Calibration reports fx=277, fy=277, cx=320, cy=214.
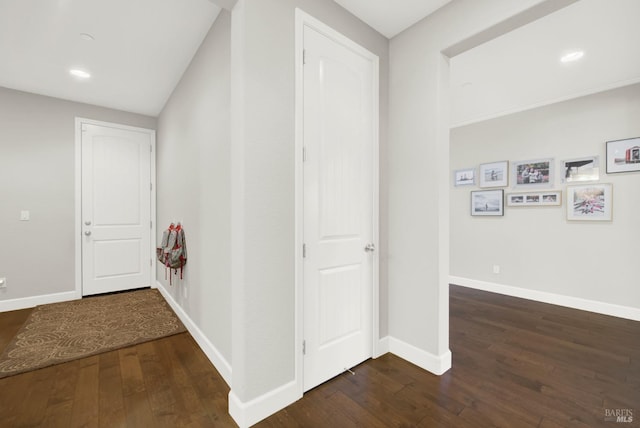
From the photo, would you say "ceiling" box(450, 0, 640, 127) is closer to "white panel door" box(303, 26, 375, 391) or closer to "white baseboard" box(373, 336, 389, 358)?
"white panel door" box(303, 26, 375, 391)

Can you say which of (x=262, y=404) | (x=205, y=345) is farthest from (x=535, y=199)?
(x=205, y=345)

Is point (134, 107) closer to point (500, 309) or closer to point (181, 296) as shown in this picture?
point (181, 296)

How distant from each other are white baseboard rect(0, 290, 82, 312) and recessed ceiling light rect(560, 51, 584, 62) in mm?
6370

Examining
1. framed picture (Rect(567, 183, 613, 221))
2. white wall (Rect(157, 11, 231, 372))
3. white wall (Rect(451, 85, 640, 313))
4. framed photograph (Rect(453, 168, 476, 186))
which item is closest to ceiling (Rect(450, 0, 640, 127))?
white wall (Rect(451, 85, 640, 313))

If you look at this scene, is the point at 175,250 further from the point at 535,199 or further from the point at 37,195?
the point at 535,199

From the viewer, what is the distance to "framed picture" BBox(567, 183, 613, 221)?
3.29m

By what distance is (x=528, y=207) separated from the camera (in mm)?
3891

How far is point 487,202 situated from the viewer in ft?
14.0

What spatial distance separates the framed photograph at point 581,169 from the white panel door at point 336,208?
9.98 ft

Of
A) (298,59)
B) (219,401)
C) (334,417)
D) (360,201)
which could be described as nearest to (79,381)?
(219,401)

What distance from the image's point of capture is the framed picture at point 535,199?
365 cm

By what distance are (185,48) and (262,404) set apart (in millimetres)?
2991

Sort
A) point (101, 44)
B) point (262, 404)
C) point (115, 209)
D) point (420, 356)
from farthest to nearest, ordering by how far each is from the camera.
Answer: point (115, 209) < point (101, 44) < point (420, 356) < point (262, 404)

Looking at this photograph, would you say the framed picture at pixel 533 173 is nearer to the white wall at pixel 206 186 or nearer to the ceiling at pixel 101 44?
the white wall at pixel 206 186
